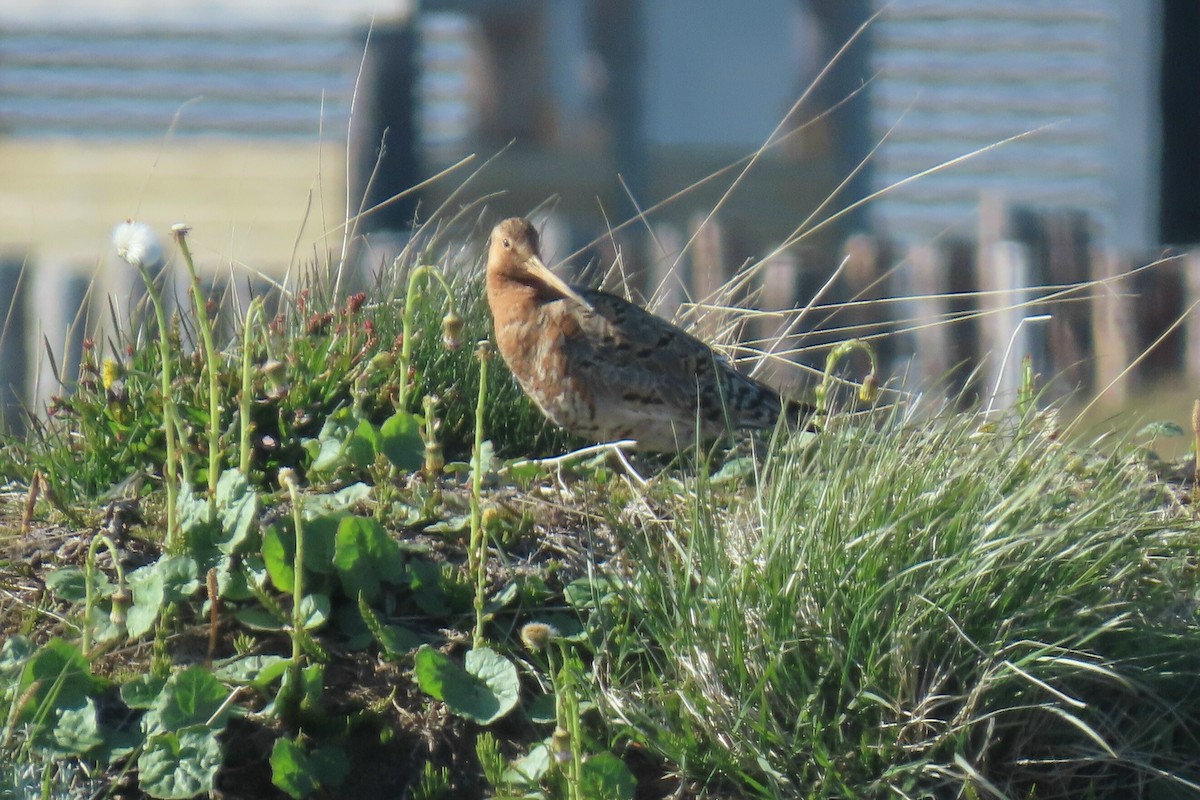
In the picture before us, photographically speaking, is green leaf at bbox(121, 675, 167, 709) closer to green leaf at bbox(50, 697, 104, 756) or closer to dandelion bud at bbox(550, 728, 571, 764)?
green leaf at bbox(50, 697, 104, 756)

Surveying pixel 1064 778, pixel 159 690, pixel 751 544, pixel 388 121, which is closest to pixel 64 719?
pixel 159 690

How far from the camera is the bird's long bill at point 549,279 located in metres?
4.65

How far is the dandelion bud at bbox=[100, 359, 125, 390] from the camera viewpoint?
3.92 m

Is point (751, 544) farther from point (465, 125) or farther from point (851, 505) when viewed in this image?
point (465, 125)

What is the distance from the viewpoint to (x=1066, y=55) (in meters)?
16.5

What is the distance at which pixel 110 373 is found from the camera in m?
3.94

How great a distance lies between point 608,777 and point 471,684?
14.5 inches

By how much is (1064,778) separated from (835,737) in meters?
0.49

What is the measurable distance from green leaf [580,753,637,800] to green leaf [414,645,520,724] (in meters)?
0.23

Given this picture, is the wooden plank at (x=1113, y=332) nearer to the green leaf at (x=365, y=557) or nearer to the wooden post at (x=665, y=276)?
the wooden post at (x=665, y=276)

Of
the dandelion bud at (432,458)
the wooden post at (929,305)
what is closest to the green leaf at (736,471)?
the dandelion bud at (432,458)

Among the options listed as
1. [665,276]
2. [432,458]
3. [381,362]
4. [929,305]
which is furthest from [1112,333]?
[432,458]

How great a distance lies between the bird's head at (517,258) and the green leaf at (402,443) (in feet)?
4.49

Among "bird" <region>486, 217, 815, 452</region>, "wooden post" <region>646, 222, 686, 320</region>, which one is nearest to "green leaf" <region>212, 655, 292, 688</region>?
"bird" <region>486, 217, 815, 452</region>
